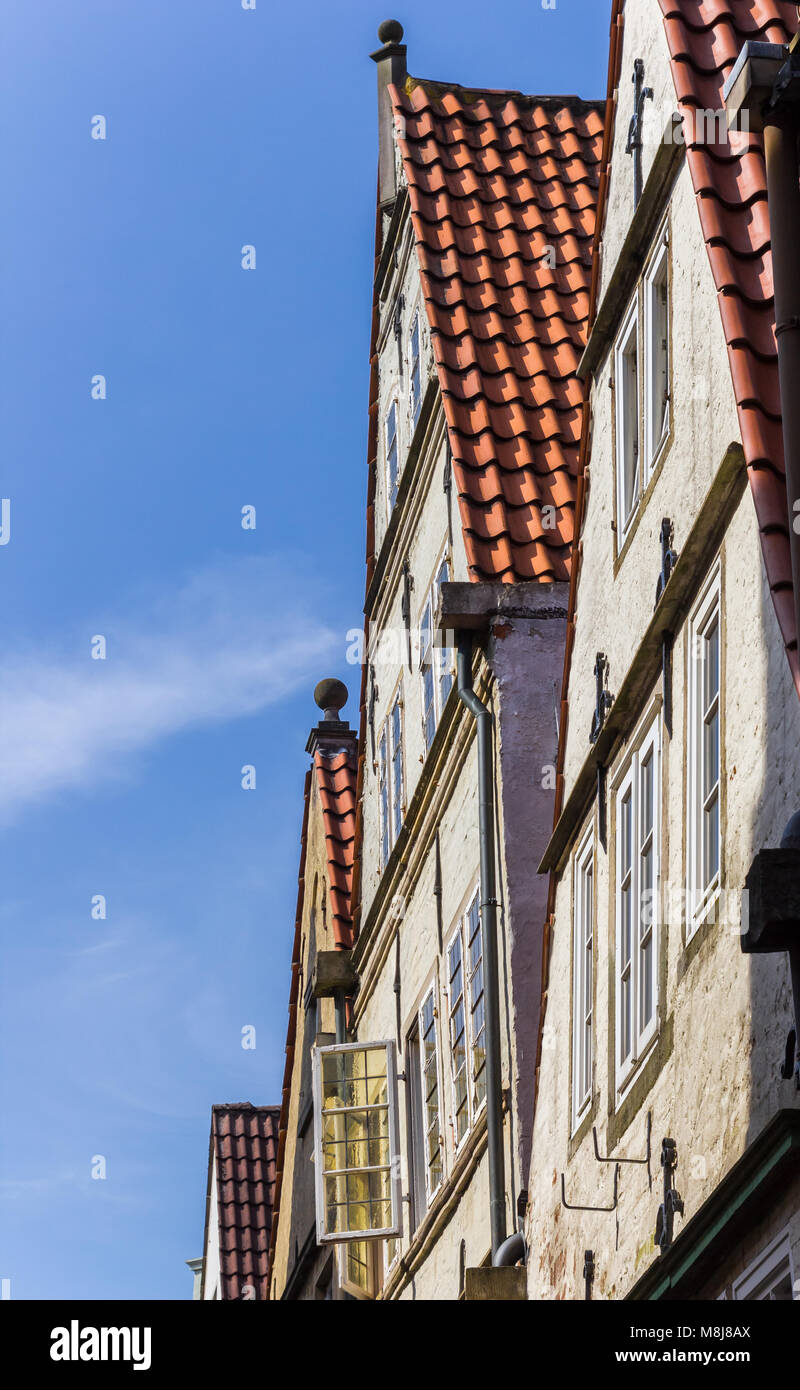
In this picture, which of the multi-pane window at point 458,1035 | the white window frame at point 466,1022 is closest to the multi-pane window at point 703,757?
the white window frame at point 466,1022

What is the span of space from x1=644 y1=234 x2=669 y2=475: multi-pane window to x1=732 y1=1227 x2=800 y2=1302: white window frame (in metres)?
3.75

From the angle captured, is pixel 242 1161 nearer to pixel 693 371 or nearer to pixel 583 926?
pixel 583 926

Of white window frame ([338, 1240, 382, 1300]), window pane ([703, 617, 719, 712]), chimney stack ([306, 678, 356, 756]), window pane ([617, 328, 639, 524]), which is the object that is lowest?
white window frame ([338, 1240, 382, 1300])

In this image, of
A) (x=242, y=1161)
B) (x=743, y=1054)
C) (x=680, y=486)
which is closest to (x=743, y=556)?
(x=680, y=486)

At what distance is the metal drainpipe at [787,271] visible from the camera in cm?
702

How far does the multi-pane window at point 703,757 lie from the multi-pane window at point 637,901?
531 mm

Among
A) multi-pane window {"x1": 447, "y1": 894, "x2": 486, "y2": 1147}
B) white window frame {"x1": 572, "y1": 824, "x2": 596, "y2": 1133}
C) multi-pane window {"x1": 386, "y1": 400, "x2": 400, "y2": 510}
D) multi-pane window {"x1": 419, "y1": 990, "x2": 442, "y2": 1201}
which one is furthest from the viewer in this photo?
multi-pane window {"x1": 386, "y1": 400, "x2": 400, "y2": 510}

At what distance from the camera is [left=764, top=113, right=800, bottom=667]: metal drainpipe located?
23.0 ft

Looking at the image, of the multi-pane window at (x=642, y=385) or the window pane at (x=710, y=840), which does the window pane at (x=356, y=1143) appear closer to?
the multi-pane window at (x=642, y=385)

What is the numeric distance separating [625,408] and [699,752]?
98.1 inches

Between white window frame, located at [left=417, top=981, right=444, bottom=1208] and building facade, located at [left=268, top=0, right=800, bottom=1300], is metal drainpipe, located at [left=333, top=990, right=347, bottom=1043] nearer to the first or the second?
building facade, located at [left=268, top=0, right=800, bottom=1300]

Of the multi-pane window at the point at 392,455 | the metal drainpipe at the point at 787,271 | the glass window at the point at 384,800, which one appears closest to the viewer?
the metal drainpipe at the point at 787,271

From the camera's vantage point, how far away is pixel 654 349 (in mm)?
9523

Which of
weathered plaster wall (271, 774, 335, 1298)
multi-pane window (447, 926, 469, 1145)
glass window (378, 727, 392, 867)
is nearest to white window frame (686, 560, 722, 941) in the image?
multi-pane window (447, 926, 469, 1145)
